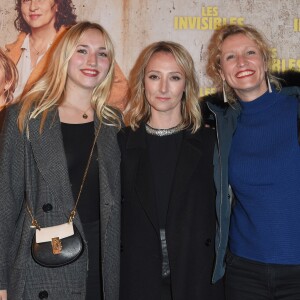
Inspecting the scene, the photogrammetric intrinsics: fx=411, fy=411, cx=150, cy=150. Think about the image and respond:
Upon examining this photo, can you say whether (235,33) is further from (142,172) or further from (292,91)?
(142,172)

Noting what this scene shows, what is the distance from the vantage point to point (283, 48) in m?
3.21

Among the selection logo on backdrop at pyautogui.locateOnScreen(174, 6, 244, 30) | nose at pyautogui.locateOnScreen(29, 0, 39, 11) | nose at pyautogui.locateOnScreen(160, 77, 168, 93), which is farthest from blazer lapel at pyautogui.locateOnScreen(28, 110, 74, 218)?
logo on backdrop at pyautogui.locateOnScreen(174, 6, 244, 30)

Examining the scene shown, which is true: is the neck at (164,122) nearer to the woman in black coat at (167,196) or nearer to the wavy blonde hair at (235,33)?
the woman in black coat at (167,196)

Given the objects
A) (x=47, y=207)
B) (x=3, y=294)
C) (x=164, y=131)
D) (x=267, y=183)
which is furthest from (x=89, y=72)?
(x=3, y=294)

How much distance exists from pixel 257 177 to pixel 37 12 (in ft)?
6.82

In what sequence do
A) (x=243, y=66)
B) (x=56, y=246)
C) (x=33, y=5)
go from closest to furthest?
(x=56, y=246)
(x=243, y=66)
(x=33, y=5)

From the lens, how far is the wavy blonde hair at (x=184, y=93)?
8.05 feet

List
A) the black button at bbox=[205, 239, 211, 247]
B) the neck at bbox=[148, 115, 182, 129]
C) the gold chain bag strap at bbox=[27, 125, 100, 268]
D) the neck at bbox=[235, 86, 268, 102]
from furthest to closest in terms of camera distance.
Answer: the neck at bbox=[148, 115, 182, 129] → the neck at bbox=[235, 86, 268, 102] → the black button at bbox=[205, 239, 211, 247] → the gold chain bag strap at bbox=[27, 125, 100, 268]

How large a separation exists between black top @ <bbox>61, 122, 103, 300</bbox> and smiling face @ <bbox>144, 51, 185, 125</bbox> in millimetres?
477

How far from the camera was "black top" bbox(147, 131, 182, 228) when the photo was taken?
7.25 ft

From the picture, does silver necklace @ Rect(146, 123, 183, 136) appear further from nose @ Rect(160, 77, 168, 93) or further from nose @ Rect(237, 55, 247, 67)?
nose @ Rect(237, 55, 247, 67)

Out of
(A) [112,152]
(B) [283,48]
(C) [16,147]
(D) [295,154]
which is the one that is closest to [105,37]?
(A) [112,152]

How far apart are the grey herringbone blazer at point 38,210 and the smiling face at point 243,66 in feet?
3.00

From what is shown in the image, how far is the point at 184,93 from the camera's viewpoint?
2562mm
